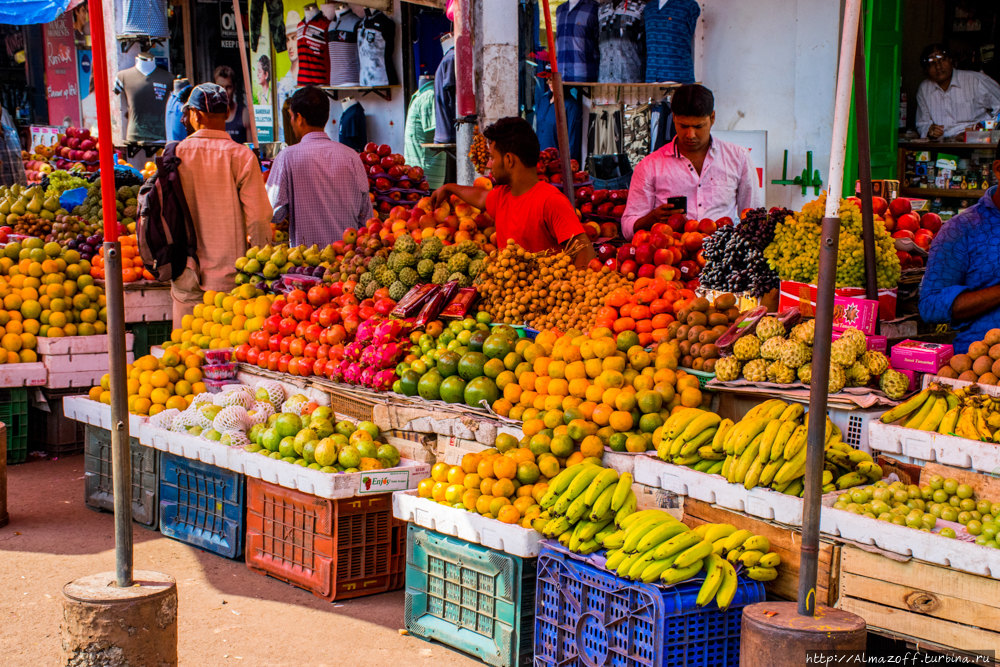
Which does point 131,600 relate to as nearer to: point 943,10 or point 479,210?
point 479,210

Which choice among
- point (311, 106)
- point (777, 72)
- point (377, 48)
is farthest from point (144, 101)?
point (777, 72)

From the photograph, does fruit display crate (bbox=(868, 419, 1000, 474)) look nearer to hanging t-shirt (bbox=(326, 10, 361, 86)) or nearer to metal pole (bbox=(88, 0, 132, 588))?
metal pole (bbox=(88, 0, 132, 588))

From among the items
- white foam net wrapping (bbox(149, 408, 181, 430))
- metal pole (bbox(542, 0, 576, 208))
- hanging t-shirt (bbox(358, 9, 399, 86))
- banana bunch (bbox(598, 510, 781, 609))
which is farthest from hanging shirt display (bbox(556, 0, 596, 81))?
banana bunch (bbox(598, 510, 781, 609))

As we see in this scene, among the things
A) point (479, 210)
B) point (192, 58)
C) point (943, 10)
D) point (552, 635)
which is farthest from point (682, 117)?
point (192, 58)

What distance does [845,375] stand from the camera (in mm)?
3584

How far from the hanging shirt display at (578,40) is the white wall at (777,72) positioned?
1.19 metres

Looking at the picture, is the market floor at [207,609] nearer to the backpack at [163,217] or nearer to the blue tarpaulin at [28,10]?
the backpack at [163,217]

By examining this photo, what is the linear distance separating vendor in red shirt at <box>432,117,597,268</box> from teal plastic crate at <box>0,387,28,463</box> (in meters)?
3.38

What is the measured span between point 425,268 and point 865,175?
2.46 meters

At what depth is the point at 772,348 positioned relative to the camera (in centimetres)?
369

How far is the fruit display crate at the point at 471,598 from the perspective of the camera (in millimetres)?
3535

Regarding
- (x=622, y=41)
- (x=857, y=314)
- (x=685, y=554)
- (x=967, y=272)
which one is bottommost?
(x=685, y=554)

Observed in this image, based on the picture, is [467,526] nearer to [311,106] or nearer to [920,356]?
[920,356]

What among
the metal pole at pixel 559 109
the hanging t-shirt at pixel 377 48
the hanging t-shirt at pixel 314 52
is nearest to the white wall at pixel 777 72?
the metal pole at pixel 559 109
